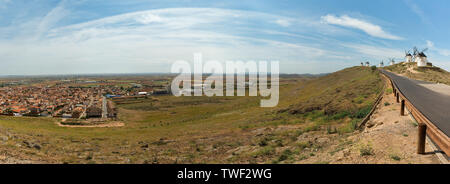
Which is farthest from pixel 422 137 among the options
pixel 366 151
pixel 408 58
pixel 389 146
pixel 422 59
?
pixel 408 58

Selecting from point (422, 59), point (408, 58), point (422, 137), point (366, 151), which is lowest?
point (366, 151)

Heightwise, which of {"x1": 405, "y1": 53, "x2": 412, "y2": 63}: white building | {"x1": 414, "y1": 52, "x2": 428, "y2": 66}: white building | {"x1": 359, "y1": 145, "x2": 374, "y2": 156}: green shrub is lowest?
{"x1": 359, "y1": 145, "x2": 374, "y2": 156}: green shrub

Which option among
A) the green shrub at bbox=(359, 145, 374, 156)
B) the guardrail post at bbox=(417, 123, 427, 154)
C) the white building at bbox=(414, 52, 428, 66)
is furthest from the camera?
the white building at bbox=(414, 52, 428, 66)

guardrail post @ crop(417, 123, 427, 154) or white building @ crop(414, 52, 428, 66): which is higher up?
white building @ crop(414, 52, 428, 66)

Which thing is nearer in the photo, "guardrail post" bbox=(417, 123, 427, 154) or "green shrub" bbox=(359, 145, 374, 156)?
"guardrail post" bbox=(417, 123, 427, 154)

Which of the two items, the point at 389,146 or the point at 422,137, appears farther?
the point at 389,146

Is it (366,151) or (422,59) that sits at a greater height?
(422,59)

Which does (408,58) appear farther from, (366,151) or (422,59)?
(366,151)

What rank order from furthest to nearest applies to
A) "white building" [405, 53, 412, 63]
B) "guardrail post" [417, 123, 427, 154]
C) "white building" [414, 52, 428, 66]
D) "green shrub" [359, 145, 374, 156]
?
"white building" [405, 53, 412, 63], "white building" [414, 52, 428, 66], "green shrub" [359, 145, 374, 156], "guardrail post" [417, 123, 427, 154]

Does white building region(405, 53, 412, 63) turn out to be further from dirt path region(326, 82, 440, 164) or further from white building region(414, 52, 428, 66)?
dirt path region(326, 82, 440, 164)

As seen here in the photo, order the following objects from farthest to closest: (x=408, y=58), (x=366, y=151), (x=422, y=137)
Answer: (x=408, y=58) < (x=366, y=151) < (x=422, y=137)

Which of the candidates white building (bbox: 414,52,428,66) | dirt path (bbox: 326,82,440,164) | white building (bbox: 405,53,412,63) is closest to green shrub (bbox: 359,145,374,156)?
dirt path (bbox: 326,82,440,164)
